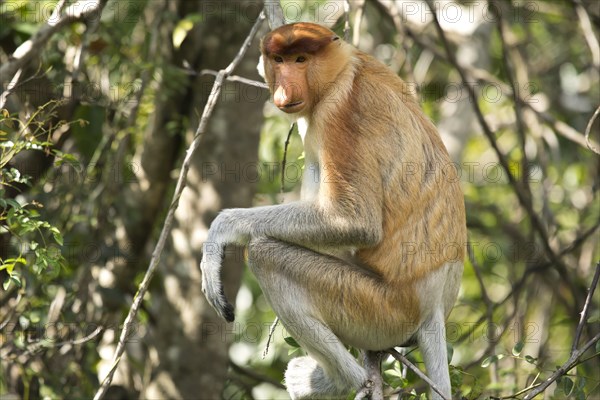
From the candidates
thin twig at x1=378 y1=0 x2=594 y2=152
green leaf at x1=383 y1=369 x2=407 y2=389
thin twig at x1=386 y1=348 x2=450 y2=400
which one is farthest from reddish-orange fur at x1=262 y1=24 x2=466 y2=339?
thin twig at x1=378 y1=0 x2=594 y2=152

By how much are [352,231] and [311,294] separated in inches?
14.3

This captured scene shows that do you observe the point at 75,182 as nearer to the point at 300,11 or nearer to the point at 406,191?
the point at 406,191

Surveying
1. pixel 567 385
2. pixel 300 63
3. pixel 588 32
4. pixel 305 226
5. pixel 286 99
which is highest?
pixel 300 63

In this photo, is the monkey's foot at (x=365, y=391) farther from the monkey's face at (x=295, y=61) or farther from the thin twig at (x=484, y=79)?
the thin twig at (x=484, y=79)

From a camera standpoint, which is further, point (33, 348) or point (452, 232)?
point (33, 348)

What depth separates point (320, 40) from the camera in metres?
4.05

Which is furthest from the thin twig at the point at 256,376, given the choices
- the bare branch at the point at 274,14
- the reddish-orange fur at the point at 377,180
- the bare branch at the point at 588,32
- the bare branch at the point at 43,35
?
the bare branch at the point at 588,32

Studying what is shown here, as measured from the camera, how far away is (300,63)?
13.3 feet

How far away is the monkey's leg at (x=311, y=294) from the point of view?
12.5ft

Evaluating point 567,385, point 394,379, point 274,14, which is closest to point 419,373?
point 394,379

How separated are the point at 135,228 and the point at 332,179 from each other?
2412 millimetres

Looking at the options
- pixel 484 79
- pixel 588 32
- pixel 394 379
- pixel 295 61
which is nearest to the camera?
pixel 394 379

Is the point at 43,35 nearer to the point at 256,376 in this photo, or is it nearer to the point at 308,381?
the point at 308,381

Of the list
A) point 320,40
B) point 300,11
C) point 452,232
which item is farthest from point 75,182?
point 300,11
